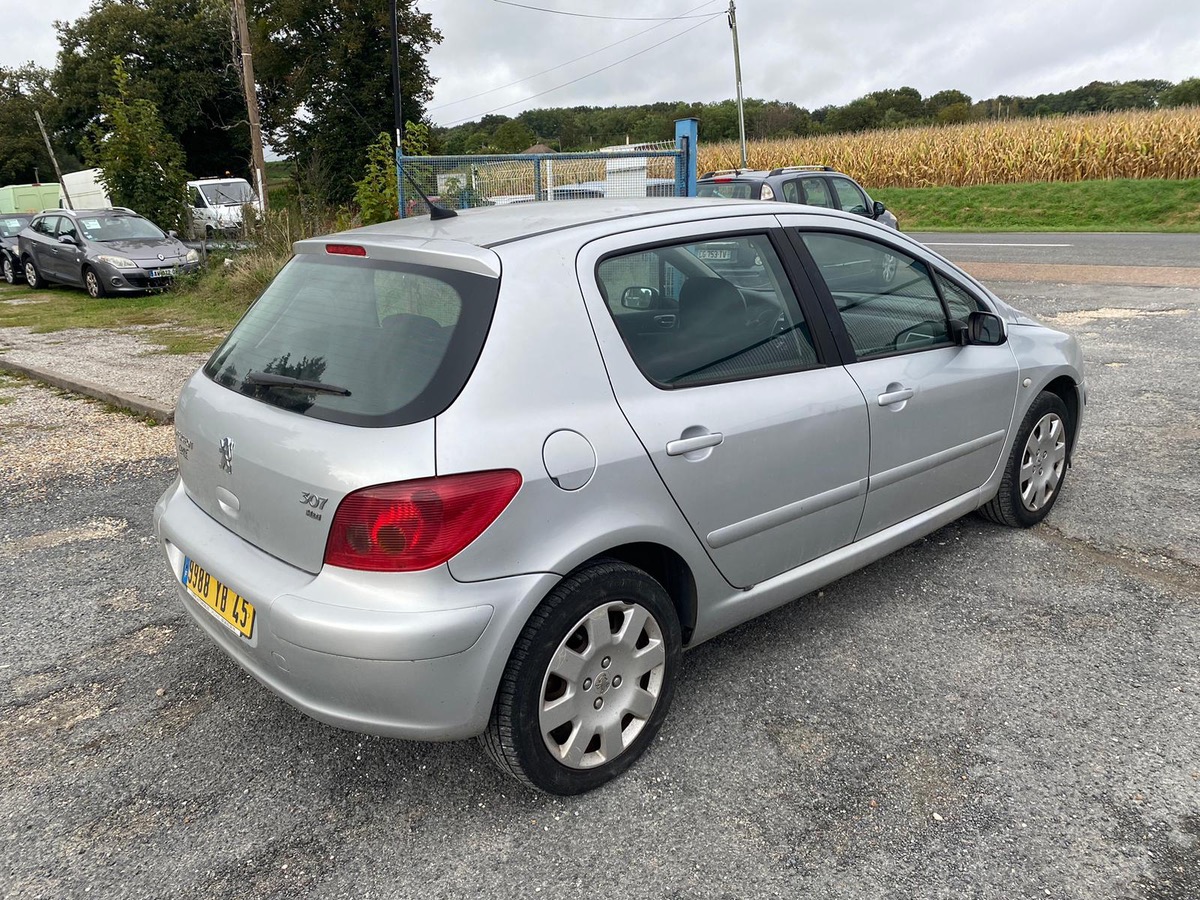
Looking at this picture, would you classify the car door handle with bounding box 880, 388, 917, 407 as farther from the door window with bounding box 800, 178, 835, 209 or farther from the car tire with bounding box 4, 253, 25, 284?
the car tire with bounding box 4, 253, 25, 284

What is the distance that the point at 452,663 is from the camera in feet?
7.57

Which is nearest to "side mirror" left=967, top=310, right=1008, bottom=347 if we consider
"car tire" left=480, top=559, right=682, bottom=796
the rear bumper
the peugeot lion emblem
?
"car tire" left=480, top=559, right=682, bottom=796

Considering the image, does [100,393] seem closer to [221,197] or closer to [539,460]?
[539,460]

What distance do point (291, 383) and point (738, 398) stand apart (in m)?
1.39

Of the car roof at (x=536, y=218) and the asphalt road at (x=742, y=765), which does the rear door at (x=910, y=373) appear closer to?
the car roof at (x=536, y=218)

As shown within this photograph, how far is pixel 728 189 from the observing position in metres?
11.8

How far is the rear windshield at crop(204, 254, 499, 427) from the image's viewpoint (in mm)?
2428

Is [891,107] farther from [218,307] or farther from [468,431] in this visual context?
[468,431]

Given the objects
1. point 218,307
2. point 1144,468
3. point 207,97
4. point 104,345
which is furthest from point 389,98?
point 1144,468

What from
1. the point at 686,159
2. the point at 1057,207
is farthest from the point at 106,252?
the point at 1057,207

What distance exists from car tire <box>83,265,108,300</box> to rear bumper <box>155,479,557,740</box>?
15438mm

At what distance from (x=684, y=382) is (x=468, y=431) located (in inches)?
31.3

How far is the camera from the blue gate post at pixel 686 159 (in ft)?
32.5

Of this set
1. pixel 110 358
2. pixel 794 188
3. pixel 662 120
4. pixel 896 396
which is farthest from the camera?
pixel 662 120
